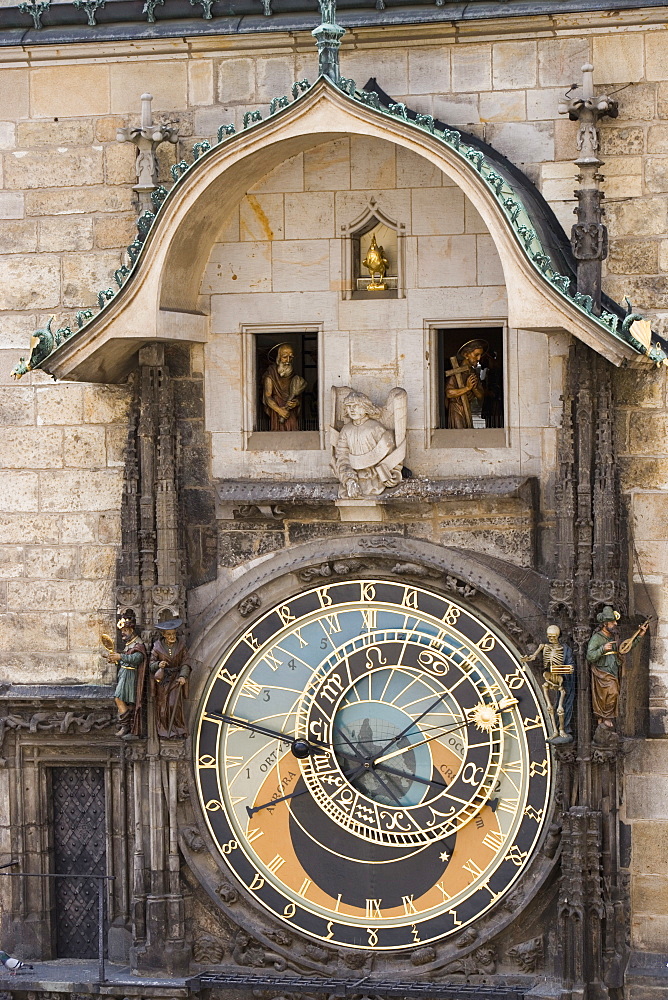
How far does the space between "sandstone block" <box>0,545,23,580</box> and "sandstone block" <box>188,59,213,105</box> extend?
117 inches

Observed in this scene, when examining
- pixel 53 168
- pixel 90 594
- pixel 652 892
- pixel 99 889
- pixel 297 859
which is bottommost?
pixel 99 889

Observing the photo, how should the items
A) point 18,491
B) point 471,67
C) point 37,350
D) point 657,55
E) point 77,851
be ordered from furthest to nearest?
point 77,851 → point 18,491 → point 471,67 → point 37,350 → point 657,55

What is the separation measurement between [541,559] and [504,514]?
1.13ft

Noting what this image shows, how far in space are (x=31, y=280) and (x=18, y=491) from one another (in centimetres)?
131

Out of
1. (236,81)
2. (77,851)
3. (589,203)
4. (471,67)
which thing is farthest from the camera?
(77,851)

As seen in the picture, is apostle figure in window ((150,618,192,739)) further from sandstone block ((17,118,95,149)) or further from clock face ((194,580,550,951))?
sandstone block ((17,118,95,149))

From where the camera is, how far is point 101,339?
1376cm

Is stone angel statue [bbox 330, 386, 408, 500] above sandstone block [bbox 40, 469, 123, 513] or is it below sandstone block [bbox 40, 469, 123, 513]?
above

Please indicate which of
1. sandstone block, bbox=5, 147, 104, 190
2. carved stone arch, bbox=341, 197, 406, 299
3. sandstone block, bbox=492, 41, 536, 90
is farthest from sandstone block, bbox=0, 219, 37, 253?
sandstone block, bbox=492, 41, 536, 90

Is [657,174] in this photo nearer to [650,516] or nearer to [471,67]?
[471,67]

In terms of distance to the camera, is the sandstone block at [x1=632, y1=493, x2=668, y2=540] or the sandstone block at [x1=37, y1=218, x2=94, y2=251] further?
the sandstone block at [x1=37, y1=218, x2=94, y2=251]

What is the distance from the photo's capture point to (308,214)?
46.4ft

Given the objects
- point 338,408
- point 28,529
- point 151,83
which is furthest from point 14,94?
point 338,408

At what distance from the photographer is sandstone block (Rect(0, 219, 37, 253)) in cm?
1450
